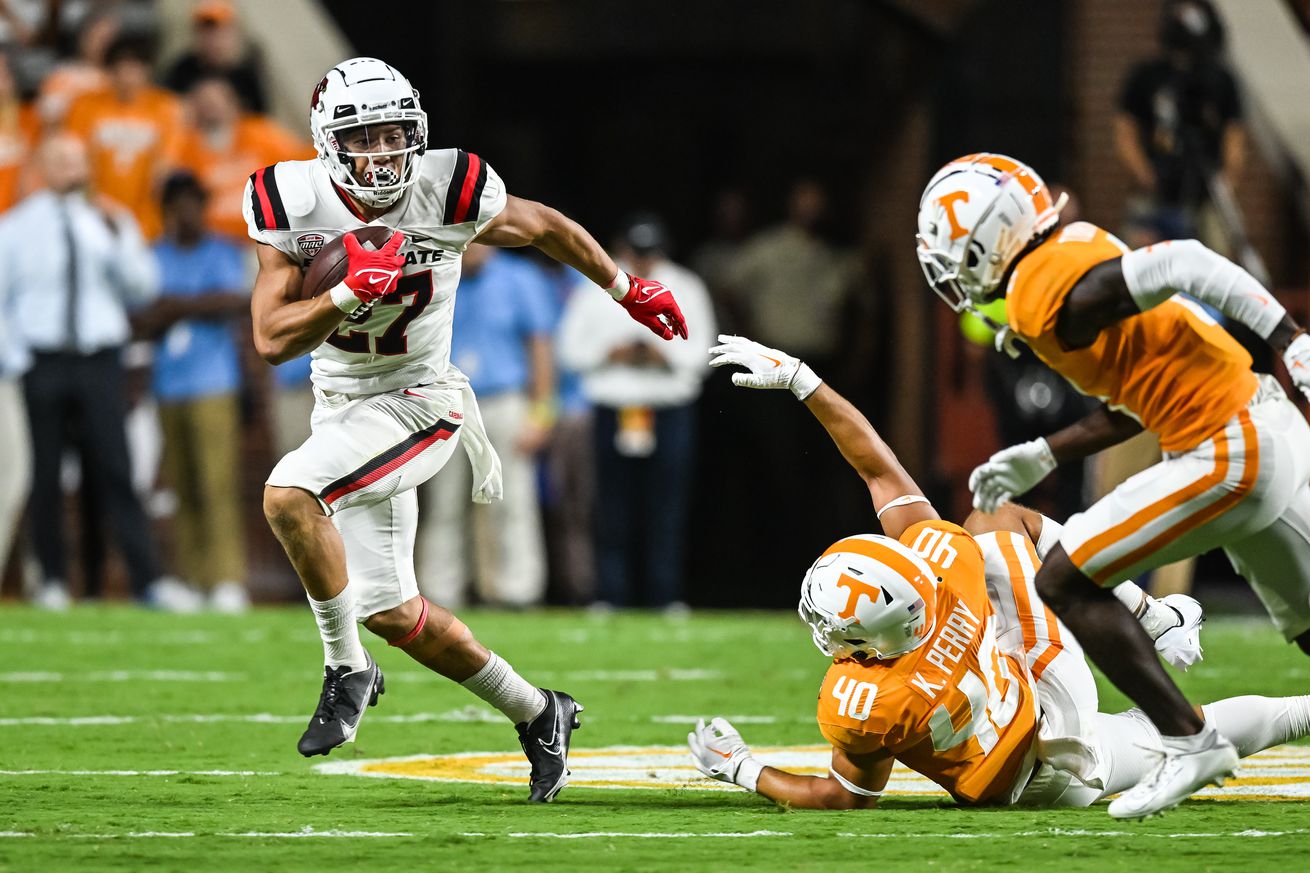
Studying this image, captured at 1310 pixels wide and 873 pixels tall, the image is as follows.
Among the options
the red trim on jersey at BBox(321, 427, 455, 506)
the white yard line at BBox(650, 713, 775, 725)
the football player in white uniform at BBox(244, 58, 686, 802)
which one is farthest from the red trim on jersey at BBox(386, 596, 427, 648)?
the white yard line at BBox(650, 713, 775, 725)

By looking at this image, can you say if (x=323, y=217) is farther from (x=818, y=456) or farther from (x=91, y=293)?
(x=818, y=456)

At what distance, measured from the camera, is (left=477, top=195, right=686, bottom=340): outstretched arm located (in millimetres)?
6004

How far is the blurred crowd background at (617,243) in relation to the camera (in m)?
11.4

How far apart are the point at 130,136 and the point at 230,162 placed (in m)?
0.59

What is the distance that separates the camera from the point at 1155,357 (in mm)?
4887

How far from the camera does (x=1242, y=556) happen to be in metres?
5.14

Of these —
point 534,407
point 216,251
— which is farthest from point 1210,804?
point 216,251

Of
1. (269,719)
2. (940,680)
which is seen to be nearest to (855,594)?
(940,680)

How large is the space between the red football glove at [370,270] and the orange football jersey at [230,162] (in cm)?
675

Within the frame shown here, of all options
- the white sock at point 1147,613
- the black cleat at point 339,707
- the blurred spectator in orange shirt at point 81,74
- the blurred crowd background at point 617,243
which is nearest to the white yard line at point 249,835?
the black cleat at point 339,707

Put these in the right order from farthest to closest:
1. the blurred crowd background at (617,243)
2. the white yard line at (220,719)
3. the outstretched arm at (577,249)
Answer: the blurred crowd background at (617,243) < the white yard line at (220,719) < the outstretched arm at (577,249)

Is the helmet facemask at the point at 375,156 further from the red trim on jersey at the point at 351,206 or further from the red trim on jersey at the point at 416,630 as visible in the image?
the red trim on jersey at the point at 416,630

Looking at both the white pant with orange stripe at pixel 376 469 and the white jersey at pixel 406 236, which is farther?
the white jersey at pixel 406 236

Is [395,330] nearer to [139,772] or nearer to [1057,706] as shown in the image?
[139,772]
